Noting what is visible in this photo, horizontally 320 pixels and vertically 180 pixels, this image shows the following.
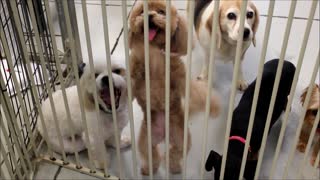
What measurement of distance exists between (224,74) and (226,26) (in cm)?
35

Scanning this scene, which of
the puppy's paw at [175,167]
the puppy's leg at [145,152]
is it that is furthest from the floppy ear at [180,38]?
the puppy's paw at [175,167]

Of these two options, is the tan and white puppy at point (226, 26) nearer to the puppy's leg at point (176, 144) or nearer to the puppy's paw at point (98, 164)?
the puppy's leg at point (176, 144)

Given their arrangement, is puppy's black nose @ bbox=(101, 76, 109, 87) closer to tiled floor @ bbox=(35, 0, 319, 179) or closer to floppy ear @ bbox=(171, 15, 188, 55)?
tiled floor @ bbox=(35, 0, 319, 179)

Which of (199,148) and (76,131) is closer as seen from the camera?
(76,131)

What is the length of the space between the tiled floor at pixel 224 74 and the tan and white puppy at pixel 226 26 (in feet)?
0.41

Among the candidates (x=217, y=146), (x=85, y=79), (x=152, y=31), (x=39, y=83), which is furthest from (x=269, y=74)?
(x=39, y=83)

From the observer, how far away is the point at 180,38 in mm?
1104

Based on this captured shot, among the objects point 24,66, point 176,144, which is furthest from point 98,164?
point 24,66

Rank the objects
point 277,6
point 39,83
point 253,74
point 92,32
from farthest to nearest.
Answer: point 277,6, point 92,32, point 253,74, point 39,83

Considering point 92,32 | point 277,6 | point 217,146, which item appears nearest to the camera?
point 217,146

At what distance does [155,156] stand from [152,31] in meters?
0.42

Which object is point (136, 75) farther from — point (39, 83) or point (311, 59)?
point (311, 59)

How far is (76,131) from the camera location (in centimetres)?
129

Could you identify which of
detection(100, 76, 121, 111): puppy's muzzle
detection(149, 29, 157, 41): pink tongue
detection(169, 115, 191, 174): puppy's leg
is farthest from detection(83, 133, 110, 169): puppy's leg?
detection(149, 29, 157, 41): pink tongue
